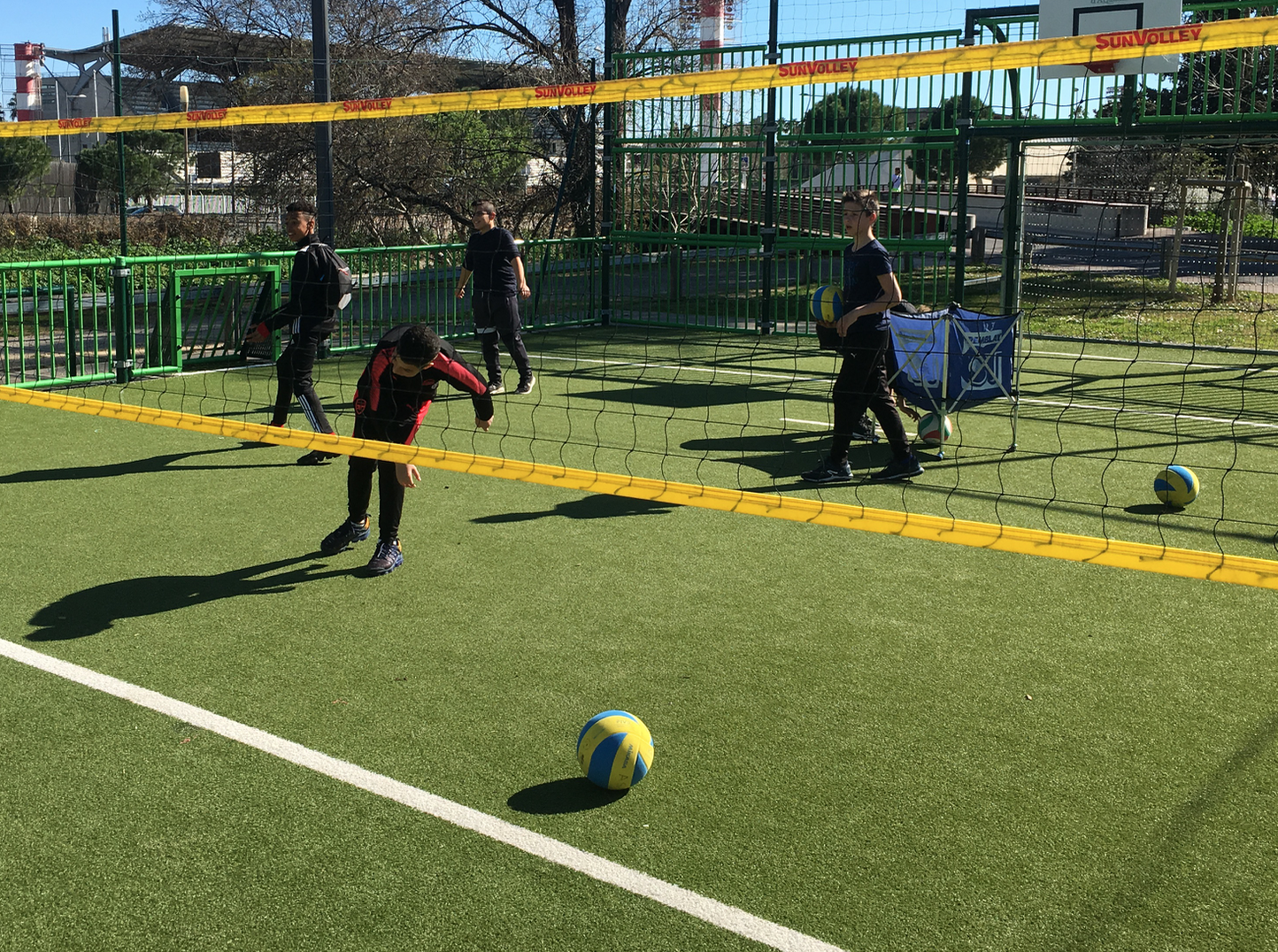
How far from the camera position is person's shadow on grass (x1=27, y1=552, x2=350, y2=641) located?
5.80 metres

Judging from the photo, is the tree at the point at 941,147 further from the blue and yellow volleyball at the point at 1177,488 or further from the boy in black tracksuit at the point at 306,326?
the boy in black tracksuit at the point at 306,326

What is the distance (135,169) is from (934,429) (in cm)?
2612

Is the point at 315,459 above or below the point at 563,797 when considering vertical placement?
above

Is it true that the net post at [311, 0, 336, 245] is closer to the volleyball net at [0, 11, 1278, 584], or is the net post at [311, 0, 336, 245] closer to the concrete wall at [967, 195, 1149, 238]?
the volleyball net at [0, 11, 1278, 584]

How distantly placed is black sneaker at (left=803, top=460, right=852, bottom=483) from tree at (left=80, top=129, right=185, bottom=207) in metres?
24.2

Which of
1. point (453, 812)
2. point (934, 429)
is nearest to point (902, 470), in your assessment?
point (934, 429)

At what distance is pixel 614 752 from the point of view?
13.9ft

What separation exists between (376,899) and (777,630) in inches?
104

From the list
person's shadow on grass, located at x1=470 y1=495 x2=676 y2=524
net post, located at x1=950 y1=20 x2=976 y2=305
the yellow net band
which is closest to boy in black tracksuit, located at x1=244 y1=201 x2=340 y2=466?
the yellow net band

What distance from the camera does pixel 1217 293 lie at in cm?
1888

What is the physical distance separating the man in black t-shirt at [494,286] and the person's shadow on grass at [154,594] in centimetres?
544

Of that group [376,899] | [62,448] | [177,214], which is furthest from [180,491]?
[177,214]

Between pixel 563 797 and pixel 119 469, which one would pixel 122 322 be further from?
pixel 563 797

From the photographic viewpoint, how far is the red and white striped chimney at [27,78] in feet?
59.5
